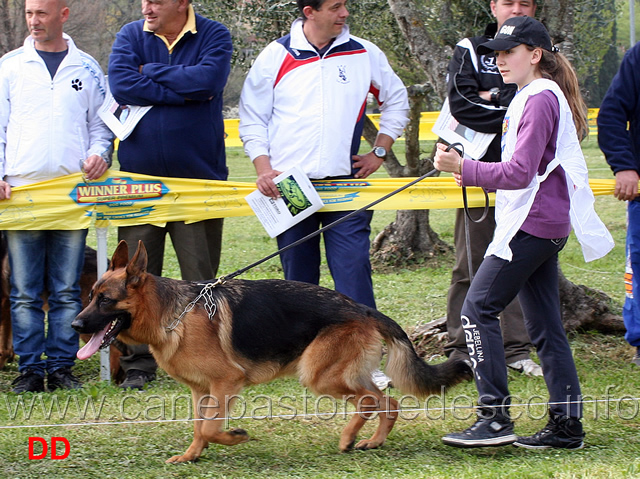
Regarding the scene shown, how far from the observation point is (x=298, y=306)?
4.14m

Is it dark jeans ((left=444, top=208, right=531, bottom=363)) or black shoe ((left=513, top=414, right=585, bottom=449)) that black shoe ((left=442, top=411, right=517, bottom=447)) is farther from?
dark jeans ((left=444, top=208, right=531, bottom=363))

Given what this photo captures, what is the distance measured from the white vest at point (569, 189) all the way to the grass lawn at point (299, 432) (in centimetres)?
104

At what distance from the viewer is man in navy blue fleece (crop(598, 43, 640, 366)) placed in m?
5.26

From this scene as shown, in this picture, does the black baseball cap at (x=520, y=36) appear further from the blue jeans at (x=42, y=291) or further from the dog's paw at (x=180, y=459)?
the blue jeans at (x=42, y=291)

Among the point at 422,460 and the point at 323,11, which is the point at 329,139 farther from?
the point at 422,460

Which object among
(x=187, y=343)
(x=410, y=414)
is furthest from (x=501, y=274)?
(x=187, y=343)

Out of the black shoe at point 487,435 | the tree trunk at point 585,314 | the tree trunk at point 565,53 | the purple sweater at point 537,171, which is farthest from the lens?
the tree trunk at point 585,314

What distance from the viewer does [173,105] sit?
499 centimetres

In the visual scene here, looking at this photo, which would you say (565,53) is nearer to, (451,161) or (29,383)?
(451,161)

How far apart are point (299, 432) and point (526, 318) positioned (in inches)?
56.8

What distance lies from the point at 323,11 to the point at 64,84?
1.85m

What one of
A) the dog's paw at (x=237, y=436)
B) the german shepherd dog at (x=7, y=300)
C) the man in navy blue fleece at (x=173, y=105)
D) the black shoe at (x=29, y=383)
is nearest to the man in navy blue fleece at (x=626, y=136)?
the man in navy blue fleece at (x=173, y=105)

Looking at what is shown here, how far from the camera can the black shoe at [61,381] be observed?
5199mm

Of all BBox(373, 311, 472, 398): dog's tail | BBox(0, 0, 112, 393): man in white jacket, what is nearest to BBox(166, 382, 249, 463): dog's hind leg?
BBox(373, 311, 472, 398): dog's tail
